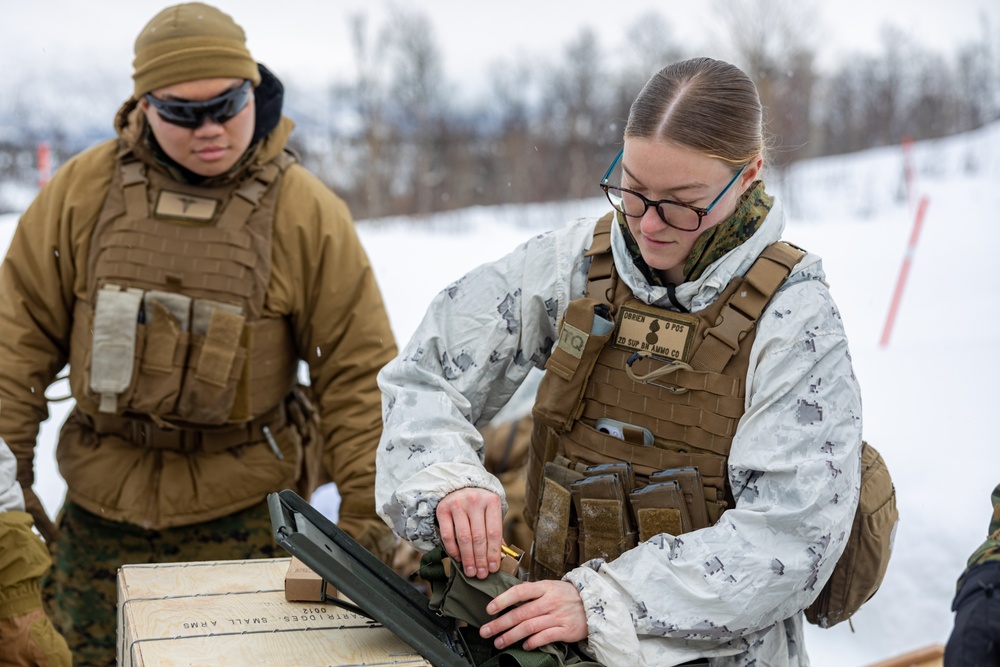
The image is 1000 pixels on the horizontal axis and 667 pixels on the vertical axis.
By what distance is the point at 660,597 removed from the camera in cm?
203

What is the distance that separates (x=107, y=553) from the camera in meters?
3.57

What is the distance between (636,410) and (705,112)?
65 cm

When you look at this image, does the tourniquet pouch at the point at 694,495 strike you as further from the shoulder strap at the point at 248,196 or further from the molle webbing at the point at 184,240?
the shoulder strap at the point at 248,196

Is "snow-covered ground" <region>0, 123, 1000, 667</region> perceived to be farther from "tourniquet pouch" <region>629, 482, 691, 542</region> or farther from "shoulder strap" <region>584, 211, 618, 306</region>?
"shoulder strap" <region>584, 211, 618, 306</region>

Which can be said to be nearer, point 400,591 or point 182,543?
point 400,591

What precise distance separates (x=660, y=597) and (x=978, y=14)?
14924mm

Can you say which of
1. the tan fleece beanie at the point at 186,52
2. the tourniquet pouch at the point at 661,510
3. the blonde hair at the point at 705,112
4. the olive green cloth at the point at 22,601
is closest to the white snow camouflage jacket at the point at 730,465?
the tourniquet pouch at the point at 661,510

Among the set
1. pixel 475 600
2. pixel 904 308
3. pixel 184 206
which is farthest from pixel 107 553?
pixel 904 308

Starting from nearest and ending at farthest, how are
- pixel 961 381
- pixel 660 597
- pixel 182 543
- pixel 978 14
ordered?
pixel 660 597
pixel 182 543
pixel 961 381
pixel 978 14

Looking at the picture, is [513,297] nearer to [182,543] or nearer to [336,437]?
[336,437]

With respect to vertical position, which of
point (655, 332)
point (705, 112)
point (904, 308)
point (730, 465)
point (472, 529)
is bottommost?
point (904, 308)

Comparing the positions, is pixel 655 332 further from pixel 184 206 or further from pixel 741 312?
pixel 184 206

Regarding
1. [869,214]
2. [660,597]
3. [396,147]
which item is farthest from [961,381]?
[396,147]

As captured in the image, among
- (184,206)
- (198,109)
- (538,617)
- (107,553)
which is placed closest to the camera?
(538,617)
